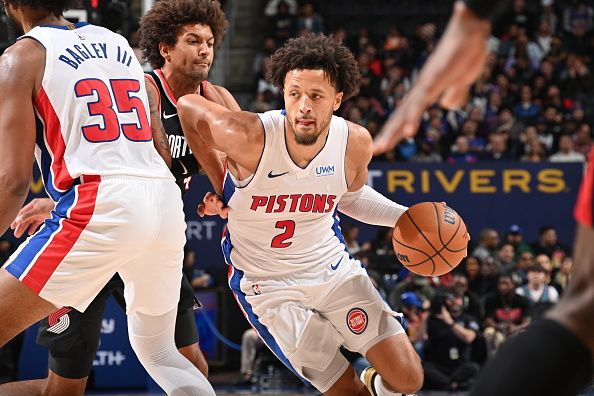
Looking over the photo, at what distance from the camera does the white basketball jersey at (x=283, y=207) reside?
484cm

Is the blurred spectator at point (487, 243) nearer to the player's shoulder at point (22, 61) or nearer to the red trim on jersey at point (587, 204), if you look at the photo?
the player's shoulder at point (22, 61)

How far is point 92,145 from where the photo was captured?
387 centimetres

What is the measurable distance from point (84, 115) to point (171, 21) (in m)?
1.66

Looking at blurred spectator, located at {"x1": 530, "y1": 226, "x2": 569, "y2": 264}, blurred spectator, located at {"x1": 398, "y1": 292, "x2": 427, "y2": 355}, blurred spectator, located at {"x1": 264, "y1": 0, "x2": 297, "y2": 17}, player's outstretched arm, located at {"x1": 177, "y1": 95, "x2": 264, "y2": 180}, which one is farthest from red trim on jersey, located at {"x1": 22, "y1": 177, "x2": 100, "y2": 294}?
blurred spectator, located at {"x1": 264, "y1": 0, "x2": 297, "y2": 17}

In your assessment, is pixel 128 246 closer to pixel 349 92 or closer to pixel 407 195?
pixel 349 92

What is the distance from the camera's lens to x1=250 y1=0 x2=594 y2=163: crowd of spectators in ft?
40.0

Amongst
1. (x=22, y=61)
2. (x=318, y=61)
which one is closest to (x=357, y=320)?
(x=318, y=61)

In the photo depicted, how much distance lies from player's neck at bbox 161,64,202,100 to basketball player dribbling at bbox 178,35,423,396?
1.11 ft

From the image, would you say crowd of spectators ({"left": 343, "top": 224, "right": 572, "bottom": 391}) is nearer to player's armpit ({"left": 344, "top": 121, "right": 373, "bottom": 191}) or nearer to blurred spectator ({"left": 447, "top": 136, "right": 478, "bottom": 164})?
blurred spectator ({"left": 447, "top": 136, "right": 478, "bottom": 164})

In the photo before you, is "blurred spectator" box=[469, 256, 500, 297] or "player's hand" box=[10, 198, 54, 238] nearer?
"player's hand" box=[10, 198, 54, 238]

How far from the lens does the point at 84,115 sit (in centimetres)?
387

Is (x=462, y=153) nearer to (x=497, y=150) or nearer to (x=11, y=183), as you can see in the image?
(x=497, y=150)

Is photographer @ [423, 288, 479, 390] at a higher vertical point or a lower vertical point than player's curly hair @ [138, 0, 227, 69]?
lower

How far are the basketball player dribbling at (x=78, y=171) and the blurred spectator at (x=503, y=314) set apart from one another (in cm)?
609
